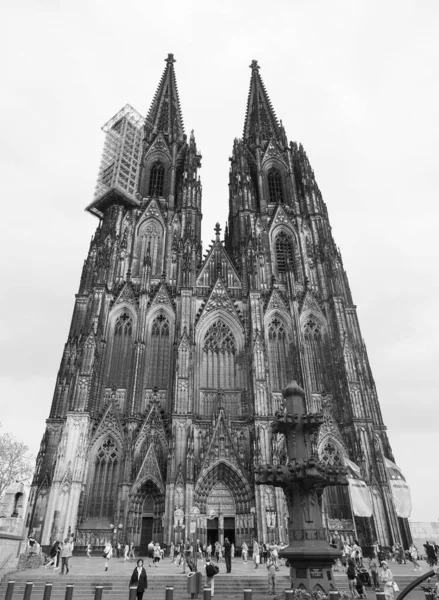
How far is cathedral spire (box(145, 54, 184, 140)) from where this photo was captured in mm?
45500

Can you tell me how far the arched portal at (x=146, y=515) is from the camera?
24.6 meters

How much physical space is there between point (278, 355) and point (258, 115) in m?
29.4

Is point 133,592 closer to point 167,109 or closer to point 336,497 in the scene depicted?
point 336,497

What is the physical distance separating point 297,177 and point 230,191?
21.6 feet

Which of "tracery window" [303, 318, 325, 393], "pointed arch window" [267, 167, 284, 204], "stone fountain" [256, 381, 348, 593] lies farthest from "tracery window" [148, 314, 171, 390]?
"stone fountain" [256, 381, 348, 593]

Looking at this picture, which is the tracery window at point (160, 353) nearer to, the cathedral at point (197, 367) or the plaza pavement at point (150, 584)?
the cathedral at point (197, 367)

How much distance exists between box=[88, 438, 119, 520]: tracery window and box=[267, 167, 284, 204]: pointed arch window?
985 inches

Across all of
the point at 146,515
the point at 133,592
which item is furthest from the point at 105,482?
the point at 133,592

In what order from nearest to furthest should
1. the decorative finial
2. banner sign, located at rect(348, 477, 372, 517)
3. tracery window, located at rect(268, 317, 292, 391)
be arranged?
1. banner sign, located at rect(348, 477, 372, 517)
2. tracery window, located at rect(268, 317, 292, 391)
3. the decorative finial

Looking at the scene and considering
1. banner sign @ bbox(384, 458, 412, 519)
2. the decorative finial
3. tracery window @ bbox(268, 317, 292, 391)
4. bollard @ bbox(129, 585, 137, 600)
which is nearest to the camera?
bollard @ bbox(129, 585, 137, 600)

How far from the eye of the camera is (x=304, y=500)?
11406 mm

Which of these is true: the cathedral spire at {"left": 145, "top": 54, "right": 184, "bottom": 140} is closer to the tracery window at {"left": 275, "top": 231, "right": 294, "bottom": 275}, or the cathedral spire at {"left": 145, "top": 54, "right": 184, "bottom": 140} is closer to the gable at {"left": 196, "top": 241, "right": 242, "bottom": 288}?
the gable at {"left": 196, "top": 241, "right": 242, "bottom": 288}

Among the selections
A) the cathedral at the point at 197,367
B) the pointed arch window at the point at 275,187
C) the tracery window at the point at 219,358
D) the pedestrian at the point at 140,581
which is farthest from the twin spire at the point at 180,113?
the pedestrian at the point at 140,581

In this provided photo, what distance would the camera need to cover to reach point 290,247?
36719mm
